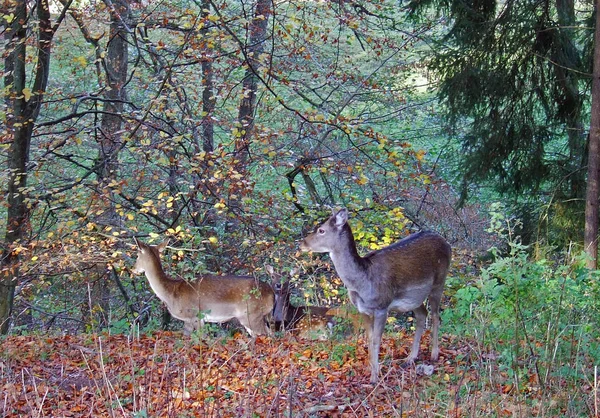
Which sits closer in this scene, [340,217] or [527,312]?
[527,312]

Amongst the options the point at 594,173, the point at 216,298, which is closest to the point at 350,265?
the point at 216,298

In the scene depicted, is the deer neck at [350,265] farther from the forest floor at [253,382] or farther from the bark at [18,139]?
the bark at [18,139]

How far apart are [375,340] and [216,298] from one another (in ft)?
12.4

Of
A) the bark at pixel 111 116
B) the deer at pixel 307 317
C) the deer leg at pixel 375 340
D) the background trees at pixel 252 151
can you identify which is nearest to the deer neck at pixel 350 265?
the deer leg at pixel 375 340

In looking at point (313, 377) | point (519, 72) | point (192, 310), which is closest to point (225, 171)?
point (192, 310)

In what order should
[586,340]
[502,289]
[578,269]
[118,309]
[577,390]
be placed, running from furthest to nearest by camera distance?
1. [118,309]
2. [578,269]
3. [502,289]
4. [586,340]
5. [577,390]

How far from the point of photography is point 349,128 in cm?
964

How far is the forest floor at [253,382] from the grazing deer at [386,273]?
39cm

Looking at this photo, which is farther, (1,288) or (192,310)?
(1,288)

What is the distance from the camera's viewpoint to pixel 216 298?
1060 cm

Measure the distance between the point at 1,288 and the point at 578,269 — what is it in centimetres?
787

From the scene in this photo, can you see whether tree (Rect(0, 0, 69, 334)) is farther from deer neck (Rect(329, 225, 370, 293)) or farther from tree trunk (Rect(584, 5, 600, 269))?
tree trunk (Rect(584, 5, 600, 269))

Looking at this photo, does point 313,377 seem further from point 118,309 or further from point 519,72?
point 118,309

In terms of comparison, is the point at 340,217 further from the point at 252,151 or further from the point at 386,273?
the point at 252,151
